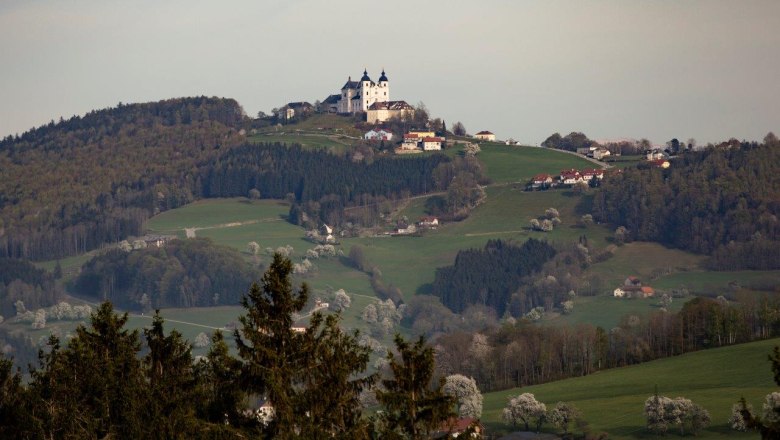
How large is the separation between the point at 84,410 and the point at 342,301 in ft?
468

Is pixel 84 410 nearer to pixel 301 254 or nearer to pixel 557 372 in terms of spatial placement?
pixel 557 372

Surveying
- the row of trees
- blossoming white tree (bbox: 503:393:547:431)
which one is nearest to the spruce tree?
blossoming white tree (bbox: 503:393:547:431)

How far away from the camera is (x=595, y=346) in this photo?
112m

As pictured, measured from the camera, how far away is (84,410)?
33.6 meters

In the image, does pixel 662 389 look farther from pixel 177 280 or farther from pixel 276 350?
pixel 177 280

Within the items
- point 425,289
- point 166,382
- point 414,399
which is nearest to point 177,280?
point 425,289

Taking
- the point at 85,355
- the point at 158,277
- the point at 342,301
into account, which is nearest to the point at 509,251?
the point at 342,301

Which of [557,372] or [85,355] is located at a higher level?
[85,355]

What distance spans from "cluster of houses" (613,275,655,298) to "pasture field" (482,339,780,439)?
2074 inches

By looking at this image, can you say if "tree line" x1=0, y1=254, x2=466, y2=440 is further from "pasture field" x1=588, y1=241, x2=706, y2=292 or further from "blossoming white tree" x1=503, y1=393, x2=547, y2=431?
"pasture field" x1=588, y1=241, x2=706, y2=292

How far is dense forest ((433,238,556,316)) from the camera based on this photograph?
185337 millimetres

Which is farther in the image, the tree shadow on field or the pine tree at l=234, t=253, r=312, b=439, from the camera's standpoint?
the tree shadow on field

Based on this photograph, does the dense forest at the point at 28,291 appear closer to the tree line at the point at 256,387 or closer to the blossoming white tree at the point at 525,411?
the blossoming white tree at the point at 525,411

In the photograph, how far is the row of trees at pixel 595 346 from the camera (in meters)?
111
